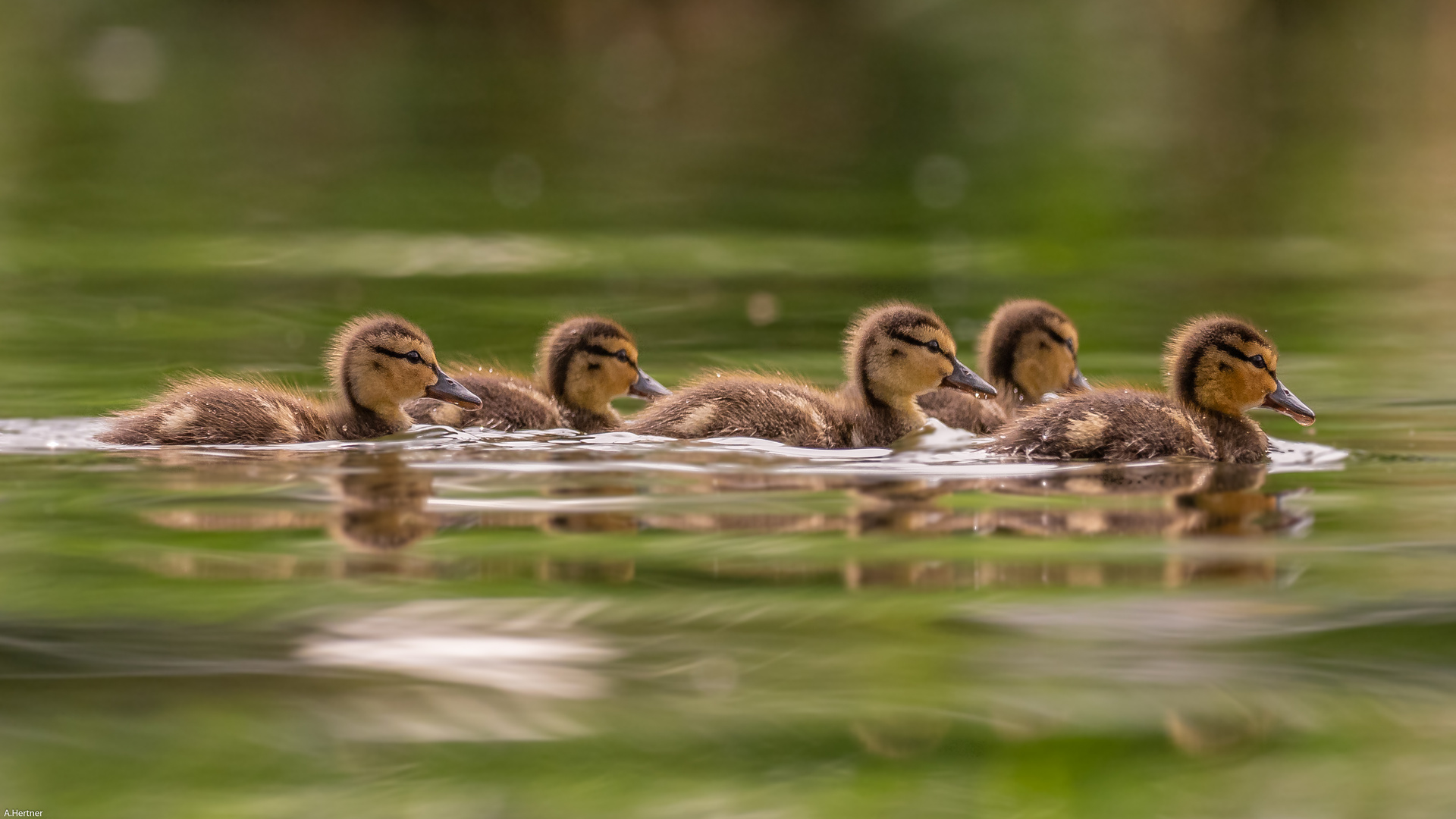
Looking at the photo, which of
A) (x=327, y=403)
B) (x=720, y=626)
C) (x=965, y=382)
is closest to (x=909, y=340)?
(x=965, y=382)

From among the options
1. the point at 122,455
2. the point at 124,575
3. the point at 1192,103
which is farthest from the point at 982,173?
the point at 124,575

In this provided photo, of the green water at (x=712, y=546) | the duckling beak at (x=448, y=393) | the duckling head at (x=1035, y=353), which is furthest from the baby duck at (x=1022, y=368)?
the duckling beak at (x=448, y=393)

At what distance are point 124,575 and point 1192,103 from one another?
18116 mm

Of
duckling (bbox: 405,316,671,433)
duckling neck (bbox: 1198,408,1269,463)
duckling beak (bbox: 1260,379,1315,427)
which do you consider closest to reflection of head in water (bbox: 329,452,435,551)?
duckling (bbox: 405,316,671,433)

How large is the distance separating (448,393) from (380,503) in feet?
4.23

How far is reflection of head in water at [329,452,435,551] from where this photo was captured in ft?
16.1

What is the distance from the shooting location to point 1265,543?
4.92 meters

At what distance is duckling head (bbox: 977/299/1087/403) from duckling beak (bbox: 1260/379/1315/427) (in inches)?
35.8

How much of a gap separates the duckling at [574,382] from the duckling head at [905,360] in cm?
63

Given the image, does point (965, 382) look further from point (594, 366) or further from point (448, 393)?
point (448, 393)

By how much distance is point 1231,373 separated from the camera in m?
6.34

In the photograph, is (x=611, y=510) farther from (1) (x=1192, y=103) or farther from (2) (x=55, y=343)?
(1) (x=1192, y=103)

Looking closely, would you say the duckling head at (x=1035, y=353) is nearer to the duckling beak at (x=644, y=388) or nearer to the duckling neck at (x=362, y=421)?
the duckling beak at (x=644, y=388)

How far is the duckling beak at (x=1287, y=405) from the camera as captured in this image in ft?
20.9
